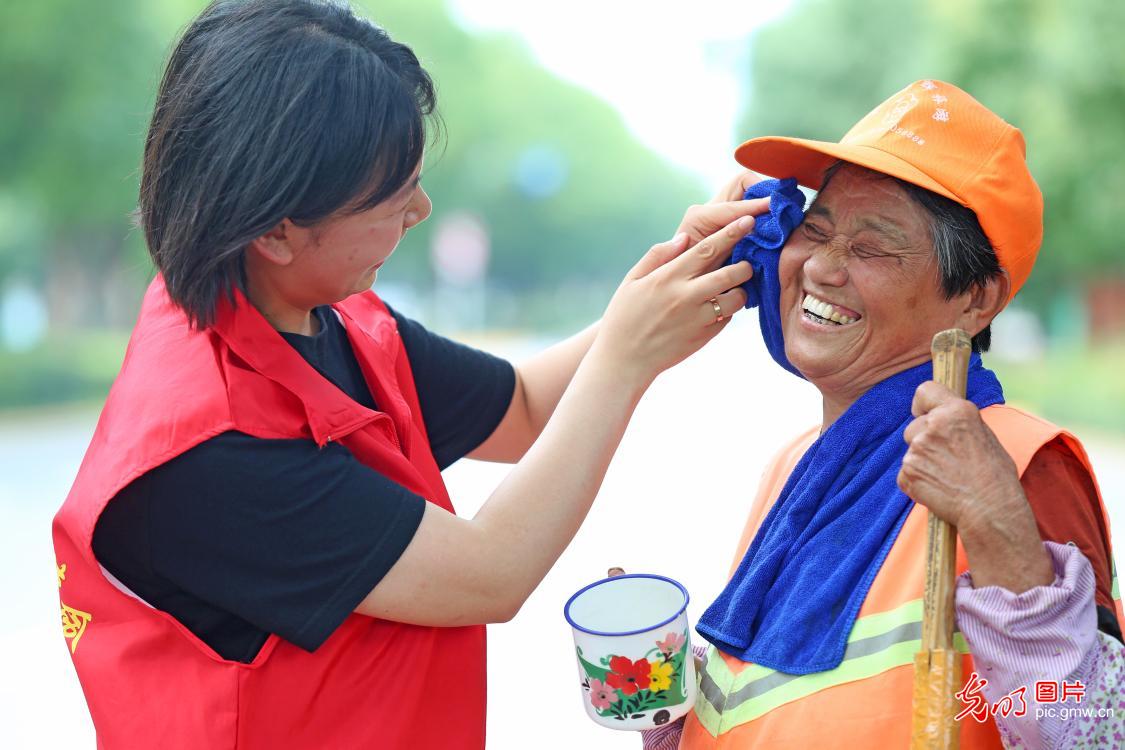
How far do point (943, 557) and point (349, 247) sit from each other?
1.09 m

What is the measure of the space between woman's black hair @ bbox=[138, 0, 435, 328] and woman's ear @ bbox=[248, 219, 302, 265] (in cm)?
4

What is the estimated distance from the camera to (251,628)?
6.15 feet

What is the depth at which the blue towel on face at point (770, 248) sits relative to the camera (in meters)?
2.07

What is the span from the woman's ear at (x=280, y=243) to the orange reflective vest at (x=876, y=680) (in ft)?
3.56

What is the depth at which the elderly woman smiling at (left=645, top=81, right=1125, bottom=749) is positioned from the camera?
1.55m

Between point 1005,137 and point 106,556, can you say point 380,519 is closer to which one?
point 106,556

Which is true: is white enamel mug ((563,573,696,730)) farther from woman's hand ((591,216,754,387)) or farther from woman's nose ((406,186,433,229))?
woman's nose ((406,186,433,229))

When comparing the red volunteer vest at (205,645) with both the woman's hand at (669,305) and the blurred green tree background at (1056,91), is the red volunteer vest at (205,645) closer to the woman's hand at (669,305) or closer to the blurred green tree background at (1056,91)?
the woman's hand at (669,305)

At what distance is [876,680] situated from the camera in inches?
68.2

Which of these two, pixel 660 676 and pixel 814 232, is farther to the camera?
pixel 814 232

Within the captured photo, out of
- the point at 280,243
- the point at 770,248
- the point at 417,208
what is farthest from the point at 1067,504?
the point at 280,243

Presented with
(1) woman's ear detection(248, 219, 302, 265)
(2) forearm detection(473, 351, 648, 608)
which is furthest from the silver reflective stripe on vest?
(1) woman's ear detection(248, 219, 302, 265)

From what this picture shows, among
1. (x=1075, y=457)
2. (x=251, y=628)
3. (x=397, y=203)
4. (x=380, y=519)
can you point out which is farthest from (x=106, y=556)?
(x=1075, y=457)

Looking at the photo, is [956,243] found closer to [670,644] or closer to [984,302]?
[984,302]
